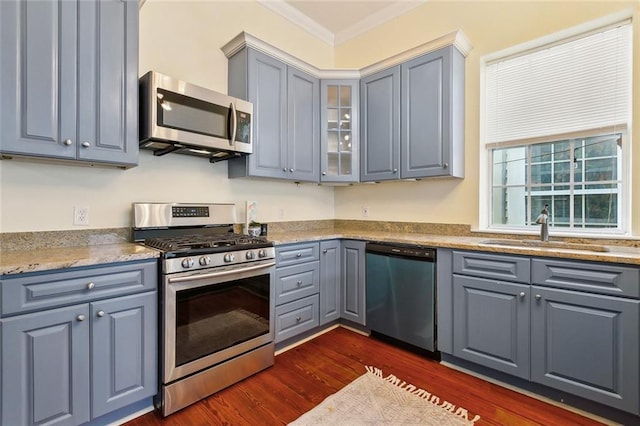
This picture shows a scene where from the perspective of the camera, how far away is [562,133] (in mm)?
2287

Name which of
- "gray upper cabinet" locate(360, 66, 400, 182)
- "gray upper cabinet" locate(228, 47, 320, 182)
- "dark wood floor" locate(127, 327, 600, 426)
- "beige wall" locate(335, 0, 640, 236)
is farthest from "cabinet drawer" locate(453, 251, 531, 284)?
"gray upper cabinet" locate(228, 47, 320, 182)

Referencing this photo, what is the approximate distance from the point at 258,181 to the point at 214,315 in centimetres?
138

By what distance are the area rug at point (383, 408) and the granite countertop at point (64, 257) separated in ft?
4.22

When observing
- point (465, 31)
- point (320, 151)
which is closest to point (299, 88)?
point (320, 151)

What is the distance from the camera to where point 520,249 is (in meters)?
1.91

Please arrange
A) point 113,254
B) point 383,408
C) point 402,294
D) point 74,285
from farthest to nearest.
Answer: point 402,294 → point 383,408 → point 113,254 → point 74,285

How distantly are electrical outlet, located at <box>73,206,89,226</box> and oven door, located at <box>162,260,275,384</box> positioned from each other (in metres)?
0.76

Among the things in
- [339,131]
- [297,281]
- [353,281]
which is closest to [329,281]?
[353,281]

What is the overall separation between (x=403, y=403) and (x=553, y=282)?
3.80 feet

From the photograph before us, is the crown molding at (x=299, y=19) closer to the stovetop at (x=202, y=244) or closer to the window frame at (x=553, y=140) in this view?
the window frame at (x=553, y=140)

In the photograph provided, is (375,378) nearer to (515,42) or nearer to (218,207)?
(218,207)

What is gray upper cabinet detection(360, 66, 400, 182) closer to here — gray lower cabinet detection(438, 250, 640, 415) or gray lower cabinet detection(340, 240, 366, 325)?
gray lower cabinet detection(340, 240, 366, 325)

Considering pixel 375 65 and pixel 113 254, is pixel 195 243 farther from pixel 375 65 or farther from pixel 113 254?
pixel 375 65

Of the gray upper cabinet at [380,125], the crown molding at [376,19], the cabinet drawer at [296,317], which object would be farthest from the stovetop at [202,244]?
the crown molding at [376,19]
